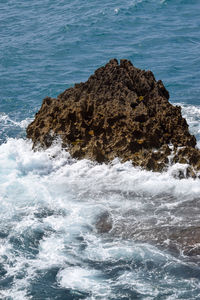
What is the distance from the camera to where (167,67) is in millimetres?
41344

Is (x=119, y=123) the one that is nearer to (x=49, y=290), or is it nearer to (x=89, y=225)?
(x=89, y=225)

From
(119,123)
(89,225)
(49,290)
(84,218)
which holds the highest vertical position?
(119,123)

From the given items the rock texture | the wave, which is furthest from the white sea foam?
the rock texture

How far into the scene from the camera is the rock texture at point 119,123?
2522 centimetres

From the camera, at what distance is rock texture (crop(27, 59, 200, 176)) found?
25.2m

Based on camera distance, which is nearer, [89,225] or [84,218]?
[89,225]

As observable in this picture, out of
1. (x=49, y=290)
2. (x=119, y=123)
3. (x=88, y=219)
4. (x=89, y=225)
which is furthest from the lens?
(x=119, y=123)

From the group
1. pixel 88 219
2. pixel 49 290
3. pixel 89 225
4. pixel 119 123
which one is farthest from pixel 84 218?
pixel 119 123

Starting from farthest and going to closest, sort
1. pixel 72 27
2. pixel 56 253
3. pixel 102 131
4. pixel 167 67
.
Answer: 1. pixel 72 27
2. pixel 167 67
3. pixel 102 131
4. pixel 56 253

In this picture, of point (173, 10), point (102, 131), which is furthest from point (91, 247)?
point (173, 10)

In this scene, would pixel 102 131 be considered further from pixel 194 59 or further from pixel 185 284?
pixel 194 59

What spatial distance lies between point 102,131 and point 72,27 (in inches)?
1052

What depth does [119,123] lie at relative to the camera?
26.2 meters

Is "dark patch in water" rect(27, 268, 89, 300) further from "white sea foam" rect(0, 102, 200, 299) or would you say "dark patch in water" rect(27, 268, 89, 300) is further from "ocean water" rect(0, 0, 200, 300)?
"white sea foam" rect(0, 102, 200, 299)
